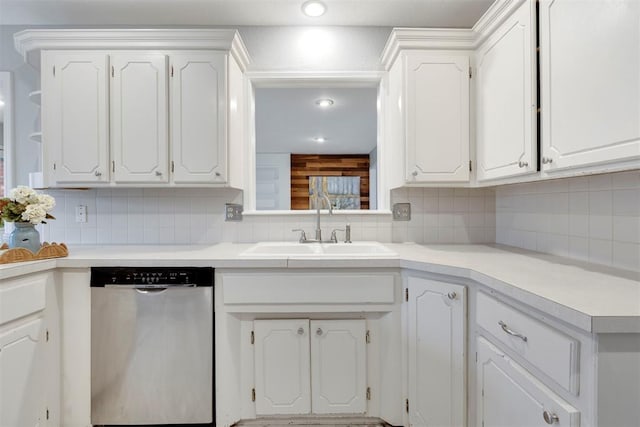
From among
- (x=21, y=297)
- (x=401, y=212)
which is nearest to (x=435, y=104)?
(x=401, y=212)

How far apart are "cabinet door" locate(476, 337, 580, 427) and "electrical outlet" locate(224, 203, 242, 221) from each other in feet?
4.88

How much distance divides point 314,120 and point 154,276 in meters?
2.42

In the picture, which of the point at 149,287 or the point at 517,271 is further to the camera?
the point at 149,287

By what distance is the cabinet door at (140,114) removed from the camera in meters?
1.70

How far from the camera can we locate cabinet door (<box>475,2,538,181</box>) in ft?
4.23

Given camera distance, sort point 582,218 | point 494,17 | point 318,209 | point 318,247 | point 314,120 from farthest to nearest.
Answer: point 314,120, point 318,209, point 318,247, point 494,17, point 582,218

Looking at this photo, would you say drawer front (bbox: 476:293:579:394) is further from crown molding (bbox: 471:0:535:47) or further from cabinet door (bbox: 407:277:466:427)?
crown molding (bbox: 471:0:535:47)

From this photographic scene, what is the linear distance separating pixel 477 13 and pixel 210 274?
220 centimetres

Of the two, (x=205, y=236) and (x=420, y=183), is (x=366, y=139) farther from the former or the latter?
(x=205, y=236)

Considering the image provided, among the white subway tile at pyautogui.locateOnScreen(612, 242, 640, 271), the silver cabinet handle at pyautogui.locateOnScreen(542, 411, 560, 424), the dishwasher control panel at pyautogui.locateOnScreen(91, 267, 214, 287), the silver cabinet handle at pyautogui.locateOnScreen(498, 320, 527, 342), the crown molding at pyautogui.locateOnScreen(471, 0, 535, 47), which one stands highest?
the crown molding at pyautogui.locateOnScreen(471, 0, 535, 47)

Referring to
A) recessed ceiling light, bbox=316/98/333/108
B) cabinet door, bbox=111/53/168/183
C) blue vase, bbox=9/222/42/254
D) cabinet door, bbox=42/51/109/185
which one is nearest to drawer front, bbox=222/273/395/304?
cabinet door, bbox=111/53/168/183

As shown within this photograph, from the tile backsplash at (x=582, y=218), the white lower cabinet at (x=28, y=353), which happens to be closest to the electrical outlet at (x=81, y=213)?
the white lower cabinet at (x=28, y=353)

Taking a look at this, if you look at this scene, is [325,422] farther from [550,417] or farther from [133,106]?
[133,106]

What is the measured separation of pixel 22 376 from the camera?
129cm
